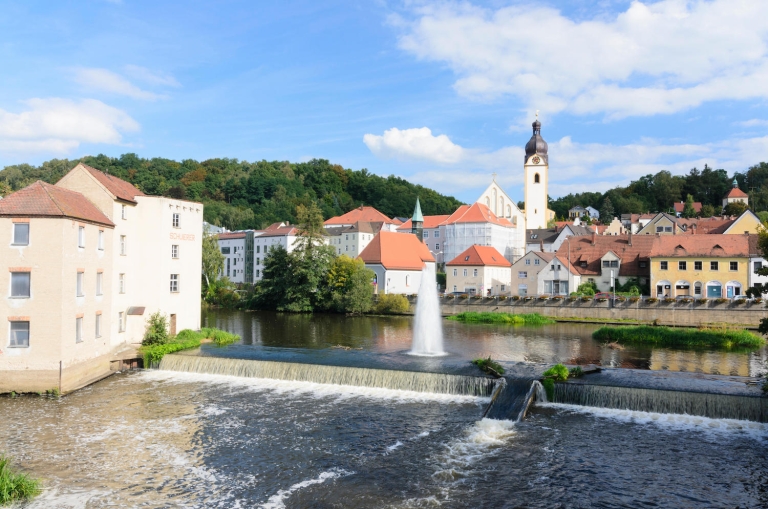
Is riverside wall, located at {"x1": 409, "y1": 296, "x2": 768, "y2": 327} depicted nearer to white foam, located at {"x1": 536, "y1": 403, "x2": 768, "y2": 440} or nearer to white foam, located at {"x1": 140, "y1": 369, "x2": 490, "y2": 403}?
white foam, located at {"x1": 536, "y1": 403, "x2": 768, "y2": 440}

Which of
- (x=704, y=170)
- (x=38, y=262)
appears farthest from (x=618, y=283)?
(x=704, y=170)

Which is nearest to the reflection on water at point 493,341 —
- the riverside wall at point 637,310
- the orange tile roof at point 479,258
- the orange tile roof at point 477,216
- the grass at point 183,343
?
the grass at point 183,343

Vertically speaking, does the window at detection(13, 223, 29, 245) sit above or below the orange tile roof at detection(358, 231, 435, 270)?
below

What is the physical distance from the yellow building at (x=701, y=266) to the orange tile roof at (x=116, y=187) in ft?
169

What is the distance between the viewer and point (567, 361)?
3288 cm

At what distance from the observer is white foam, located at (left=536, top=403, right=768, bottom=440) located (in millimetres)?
20234

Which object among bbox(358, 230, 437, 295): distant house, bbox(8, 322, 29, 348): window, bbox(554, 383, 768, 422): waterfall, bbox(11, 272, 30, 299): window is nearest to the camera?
bbox(554, 383, 768, 422): waterfall

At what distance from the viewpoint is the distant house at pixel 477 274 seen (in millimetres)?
71812

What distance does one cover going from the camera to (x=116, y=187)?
32500 mm

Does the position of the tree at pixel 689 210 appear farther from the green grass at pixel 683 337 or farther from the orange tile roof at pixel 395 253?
the green grass at pixel 683 337

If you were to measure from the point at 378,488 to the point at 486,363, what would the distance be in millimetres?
14260

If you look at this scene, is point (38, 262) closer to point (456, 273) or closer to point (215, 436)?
point (215, 436)

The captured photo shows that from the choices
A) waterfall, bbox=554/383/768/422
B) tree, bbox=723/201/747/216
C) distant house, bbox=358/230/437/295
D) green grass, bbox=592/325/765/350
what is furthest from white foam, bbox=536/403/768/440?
tree, bbox=723/201/747/216

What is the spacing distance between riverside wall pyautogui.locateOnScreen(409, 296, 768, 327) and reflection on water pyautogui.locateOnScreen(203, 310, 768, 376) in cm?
355
